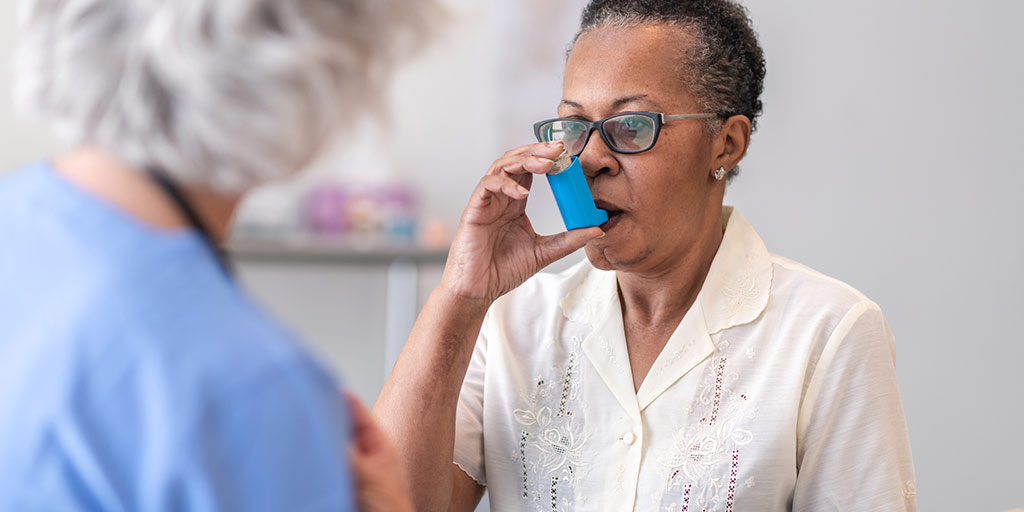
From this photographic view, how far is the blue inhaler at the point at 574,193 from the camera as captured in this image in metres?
1.43

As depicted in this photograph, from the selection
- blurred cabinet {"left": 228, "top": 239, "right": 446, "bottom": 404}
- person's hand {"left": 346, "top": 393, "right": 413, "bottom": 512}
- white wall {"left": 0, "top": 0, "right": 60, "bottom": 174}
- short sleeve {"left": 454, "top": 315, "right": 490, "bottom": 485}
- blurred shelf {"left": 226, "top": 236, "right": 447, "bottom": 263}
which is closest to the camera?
person's hand {"left": 346, "top": 393, "right": 413, "bottom": 512}

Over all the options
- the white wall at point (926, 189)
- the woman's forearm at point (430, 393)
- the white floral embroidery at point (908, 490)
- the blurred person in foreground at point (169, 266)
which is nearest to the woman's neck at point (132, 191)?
the blurred person in foreground at point (169, 266)

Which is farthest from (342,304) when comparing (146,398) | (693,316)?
(146,398)

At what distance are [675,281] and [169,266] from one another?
1.09m

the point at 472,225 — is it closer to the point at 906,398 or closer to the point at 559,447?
the point at 559,447

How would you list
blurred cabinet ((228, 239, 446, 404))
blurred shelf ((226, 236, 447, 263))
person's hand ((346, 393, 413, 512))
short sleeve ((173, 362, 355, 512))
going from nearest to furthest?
short sleeve ((173, 362, 355, 512)) < person's hand ((346, 393, 413, 512)) < blurred shelf ((226, 236, 447, 263)) < blurred cabinet ((228, 239, 446, 404))

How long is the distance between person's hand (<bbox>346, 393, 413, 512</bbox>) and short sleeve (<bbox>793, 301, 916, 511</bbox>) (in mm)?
843

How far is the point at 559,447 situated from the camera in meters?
1.53

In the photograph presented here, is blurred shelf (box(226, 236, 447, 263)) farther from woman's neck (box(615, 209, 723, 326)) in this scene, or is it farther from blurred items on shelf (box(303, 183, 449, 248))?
woman's neck (box(615, 209, 723, 326))

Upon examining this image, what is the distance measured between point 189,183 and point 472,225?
2.73 ft

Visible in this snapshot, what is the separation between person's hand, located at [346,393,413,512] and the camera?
689 mm

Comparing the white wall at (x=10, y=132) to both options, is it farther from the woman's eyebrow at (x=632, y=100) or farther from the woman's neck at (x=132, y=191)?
the woman's neck at (x=132, y=191)

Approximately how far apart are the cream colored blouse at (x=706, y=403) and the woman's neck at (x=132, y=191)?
3.07 ft

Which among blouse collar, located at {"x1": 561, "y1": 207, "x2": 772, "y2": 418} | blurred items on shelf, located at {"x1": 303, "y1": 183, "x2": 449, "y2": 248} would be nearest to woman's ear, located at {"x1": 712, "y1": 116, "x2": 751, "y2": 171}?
blouse collar, located at {"x1": 561, "y1": 207, "x2": 772, "y2": 418}
